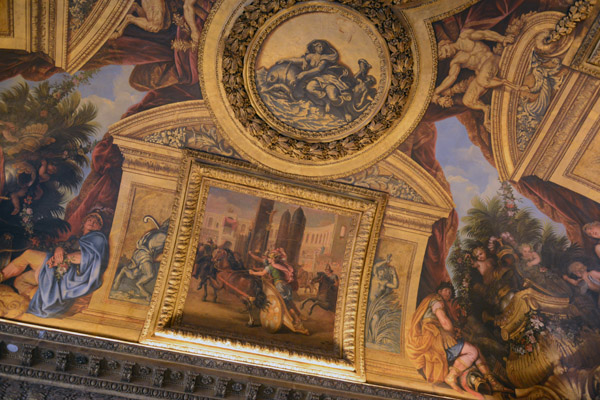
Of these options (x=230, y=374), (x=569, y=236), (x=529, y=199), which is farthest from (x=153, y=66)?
(x=569, y=236)

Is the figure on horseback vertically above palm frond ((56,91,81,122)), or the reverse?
palm frond ((56,91,81,122))

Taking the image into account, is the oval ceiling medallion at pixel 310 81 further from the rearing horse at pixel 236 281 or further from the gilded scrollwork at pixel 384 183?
the rearing horse at pixel 236 281

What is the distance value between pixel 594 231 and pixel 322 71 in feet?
21.4

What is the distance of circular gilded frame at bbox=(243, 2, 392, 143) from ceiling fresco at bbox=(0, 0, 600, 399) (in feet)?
0.13

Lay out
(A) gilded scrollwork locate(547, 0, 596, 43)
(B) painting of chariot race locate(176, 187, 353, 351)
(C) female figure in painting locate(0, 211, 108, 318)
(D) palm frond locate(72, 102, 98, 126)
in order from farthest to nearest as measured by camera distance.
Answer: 1. (B) painting of chariot race locate(176, 187, 353, 351)
2. (D) palm frond locate(72, 102, 98, 126)
3. (C) female figure in painting locate(0, 211, 108, 318)
4. (A) gilded scrollwork locate(547, 0, 596, 43)

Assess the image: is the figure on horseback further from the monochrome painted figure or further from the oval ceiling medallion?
the monochrome painted figure

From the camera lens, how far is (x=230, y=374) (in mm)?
9570

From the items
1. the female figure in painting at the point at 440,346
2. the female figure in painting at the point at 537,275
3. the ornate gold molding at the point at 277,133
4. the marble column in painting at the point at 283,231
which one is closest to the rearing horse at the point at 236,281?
the marble column in painting at the point at 283,231

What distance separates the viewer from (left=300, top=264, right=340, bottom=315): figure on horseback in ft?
36.2

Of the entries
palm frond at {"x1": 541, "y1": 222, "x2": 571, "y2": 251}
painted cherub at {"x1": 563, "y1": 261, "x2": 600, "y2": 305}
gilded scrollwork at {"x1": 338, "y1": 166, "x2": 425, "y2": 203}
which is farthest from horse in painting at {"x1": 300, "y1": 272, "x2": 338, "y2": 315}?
painted cherub at {"x1": 563, "y1": 261, "x2": 600, "y2": 305}

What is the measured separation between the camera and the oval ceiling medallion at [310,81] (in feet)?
31.4

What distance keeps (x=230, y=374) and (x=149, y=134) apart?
4.80 m

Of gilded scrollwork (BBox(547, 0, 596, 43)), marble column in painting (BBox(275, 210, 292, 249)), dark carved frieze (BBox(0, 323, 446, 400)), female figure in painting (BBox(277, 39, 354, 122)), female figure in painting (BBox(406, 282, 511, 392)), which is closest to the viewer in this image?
dark carved frieze (BBox(0, 323, 446, 400))

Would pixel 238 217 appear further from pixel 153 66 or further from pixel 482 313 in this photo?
pixel 482 313
